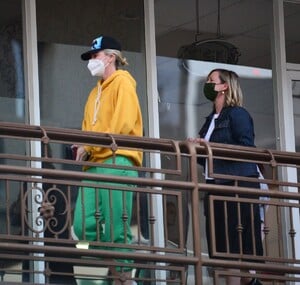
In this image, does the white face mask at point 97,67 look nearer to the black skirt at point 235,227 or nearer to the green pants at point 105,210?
the green pants at point 105,210

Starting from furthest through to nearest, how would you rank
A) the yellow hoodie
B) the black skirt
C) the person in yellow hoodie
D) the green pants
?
the black skirt
the yellow hoodie
the person in yellow hoodie
the green pants

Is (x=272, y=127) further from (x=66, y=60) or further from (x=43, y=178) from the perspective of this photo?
(x=43, y=178)

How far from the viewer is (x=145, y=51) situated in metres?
12.9

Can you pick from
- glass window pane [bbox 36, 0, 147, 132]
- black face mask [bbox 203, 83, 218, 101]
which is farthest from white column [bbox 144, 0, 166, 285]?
black face mask [bbox 203, 83, 218, 101]

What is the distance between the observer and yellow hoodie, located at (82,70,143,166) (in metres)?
10.8

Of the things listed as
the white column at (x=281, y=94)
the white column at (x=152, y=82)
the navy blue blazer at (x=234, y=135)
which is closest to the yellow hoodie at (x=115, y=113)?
the navy blue blazer at (x=234, y=135)

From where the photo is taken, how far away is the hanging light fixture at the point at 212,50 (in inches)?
516

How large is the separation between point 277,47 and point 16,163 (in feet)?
10.1

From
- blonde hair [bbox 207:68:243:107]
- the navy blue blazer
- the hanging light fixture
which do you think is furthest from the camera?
the hanging light fixture

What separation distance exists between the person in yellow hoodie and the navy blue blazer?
776 mm

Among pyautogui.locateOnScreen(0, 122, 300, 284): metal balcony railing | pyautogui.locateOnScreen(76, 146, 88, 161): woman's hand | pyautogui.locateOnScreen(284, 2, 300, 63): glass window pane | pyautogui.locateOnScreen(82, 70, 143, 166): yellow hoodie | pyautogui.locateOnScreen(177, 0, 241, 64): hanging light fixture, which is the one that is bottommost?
pyautogui.locateOnScreen(0, 122, 300, 284): metal balcony railing

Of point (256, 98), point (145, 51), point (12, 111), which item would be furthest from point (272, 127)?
point (12, 111)

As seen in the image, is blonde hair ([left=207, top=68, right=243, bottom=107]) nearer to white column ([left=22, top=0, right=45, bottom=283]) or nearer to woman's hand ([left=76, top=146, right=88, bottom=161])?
woman's hand ([left=76, top=146, right=88, bottom=161])

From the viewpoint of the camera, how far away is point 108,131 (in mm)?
10953
